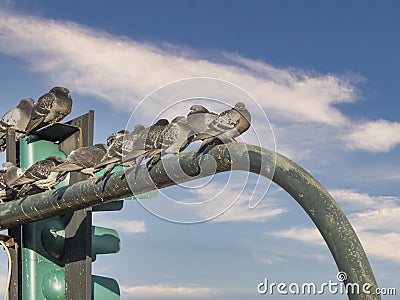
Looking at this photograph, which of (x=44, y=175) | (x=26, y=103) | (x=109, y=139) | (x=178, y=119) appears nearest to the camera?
(x=178, y=119)

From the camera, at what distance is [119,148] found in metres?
4.83

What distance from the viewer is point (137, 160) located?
15.1 ft

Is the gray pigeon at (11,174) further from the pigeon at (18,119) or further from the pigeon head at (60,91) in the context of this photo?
the pigeon head at (60,91)

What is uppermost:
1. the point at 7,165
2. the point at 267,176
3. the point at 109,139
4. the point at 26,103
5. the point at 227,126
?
the point at 26,103

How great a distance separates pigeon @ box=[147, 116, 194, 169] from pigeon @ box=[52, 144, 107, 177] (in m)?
0.86

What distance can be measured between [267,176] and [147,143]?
1.19 m

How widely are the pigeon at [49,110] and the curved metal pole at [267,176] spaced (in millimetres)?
1139

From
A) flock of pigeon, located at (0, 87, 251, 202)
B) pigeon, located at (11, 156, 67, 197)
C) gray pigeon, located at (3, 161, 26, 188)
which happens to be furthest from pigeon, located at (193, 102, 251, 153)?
gray pigeon, located at (3, 161, 26, 188)

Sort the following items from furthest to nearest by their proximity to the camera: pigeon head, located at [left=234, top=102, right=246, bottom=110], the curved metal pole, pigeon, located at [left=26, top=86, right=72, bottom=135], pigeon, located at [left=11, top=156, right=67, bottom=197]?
pigeon, located at [left=26, top=86, right=72, bottom=135] → pigeon, located at [left=11, top=156, right=67, bottom=197] → pigeon head, located at [left=234, top=102, right=246, bottom=110] → the curved metal pole

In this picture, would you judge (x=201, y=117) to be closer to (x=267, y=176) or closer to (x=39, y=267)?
(x=267, y=176)

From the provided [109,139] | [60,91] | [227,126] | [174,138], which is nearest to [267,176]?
[227,126]

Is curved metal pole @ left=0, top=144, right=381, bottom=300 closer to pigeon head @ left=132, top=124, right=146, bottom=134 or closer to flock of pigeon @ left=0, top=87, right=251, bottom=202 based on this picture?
flock of pigeon @ left=0, top=87, right=251, bottom=202

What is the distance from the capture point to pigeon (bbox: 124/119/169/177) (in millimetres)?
4539

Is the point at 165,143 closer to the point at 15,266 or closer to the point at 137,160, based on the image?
the point at 137,160
